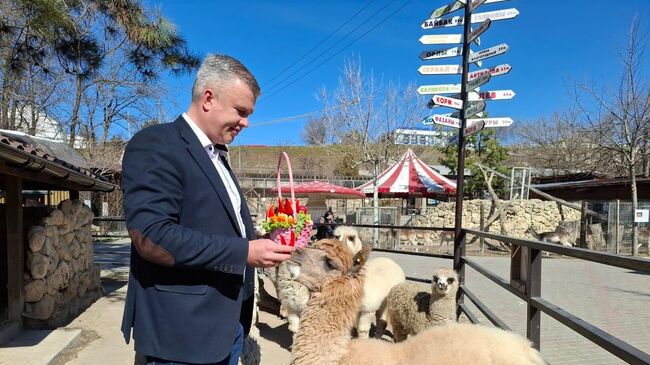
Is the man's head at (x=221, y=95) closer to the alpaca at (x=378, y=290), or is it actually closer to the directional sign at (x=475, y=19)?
the alpaca at (x=378, y=290)

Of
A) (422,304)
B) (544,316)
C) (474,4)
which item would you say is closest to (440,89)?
(474,4)

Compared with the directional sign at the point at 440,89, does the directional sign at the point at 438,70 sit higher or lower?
higher

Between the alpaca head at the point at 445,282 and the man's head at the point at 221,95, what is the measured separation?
3696 millimetres

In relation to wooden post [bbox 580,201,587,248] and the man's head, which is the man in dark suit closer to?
the man's head

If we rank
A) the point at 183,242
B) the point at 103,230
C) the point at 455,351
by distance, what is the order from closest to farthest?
1. the point at 183,242
2. the point at 455,351
3. the point at 103,230

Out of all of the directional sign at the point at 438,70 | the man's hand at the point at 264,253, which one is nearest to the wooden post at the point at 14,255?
the man's hand at the point at 264,253

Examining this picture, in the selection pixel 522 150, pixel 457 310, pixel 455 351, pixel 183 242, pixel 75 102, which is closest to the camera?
pixel 183 242

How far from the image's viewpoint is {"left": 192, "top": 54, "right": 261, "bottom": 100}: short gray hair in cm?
173

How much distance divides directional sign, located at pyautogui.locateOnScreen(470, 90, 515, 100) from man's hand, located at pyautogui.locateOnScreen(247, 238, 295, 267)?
468 cm

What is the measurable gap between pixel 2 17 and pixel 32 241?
3.25 m

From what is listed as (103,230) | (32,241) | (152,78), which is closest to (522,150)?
(103,230)

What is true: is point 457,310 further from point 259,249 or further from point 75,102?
point 75,102

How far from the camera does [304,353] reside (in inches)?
98.0

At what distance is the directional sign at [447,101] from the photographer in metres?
5.59
